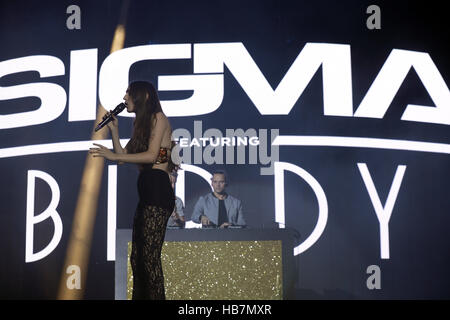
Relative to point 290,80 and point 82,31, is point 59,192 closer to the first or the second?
point 82,31

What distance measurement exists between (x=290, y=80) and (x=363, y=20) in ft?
2.81

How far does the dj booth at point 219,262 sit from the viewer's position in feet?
11.2

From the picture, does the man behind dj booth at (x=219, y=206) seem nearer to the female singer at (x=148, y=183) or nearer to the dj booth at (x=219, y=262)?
Result: the dj booth at (x=219, y=262)

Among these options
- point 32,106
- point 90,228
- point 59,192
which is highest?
point 32,106

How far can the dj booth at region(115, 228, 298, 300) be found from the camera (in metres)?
3.41

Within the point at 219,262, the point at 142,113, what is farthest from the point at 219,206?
the point at 142,113

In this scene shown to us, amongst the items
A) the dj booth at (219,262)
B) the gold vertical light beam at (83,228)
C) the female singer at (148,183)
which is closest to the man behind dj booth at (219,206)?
the gold vertical light beam at (83,228)

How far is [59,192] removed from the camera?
5.16m
